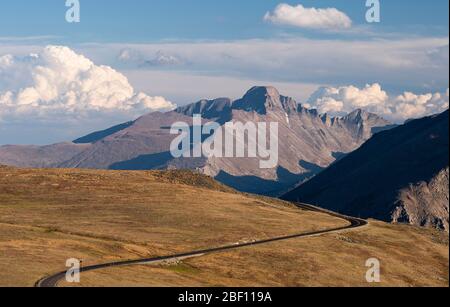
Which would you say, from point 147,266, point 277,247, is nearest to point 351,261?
point 277,247

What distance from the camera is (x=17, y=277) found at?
106m

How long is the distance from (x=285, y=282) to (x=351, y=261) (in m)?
31.7
